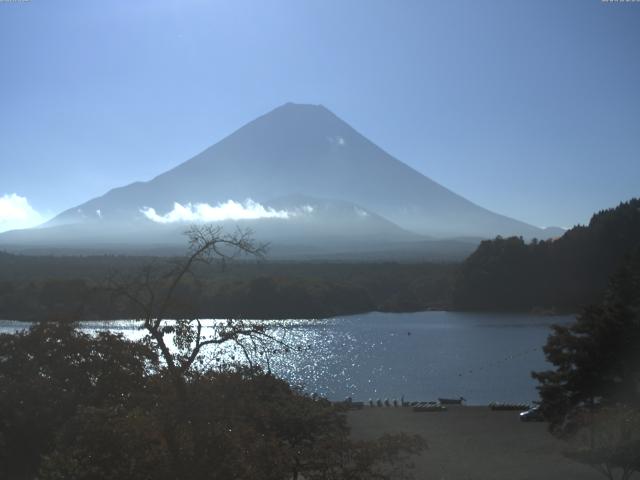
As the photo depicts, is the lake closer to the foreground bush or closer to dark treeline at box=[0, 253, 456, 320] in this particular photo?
dark treeline at box=[0, 253, 456, 320]

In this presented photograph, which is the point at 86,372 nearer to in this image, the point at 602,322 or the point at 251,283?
the point at 602,322

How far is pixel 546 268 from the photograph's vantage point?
51.5 m

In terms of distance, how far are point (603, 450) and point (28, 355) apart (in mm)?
6372

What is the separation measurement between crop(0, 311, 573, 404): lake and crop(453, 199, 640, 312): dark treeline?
388 cm

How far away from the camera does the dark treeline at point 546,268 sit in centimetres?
4959

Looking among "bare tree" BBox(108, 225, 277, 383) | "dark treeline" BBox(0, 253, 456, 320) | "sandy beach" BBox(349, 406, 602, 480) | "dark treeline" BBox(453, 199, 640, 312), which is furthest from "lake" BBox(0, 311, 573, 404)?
"bare tree" BBox(108, 225, 277, 383)

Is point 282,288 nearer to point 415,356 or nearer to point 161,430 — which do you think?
point 415,356

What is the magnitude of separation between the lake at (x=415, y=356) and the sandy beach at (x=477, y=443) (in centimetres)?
314

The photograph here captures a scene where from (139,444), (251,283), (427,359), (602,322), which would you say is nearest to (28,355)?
(139,444)

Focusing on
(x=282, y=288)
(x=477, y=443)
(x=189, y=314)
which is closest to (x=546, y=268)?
(x=282, y=288)

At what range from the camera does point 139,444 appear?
16.0 ft

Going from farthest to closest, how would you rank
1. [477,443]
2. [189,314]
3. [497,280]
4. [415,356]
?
[497,280] < [415,356] < [477,443] < [189,314]

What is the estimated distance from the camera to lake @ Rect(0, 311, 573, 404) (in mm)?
23578

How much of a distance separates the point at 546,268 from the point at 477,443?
38.2 meters
